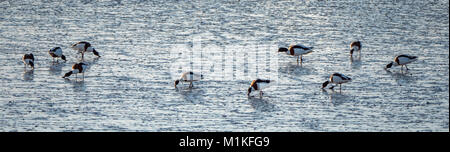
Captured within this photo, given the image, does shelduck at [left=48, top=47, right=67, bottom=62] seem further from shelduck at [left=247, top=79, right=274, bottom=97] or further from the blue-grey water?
shelduck at [left=247, top=79, right=274, bottom=97]

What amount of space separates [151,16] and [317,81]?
1178cm

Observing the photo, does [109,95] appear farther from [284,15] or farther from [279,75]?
[284,15]

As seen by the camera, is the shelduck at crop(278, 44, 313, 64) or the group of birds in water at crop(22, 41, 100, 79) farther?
the shelduck at crop(278, 44, 313, 64)

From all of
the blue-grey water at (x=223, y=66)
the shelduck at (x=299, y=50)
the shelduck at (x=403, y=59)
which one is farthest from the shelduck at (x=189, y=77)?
the shelduck at (x=403, y=59)

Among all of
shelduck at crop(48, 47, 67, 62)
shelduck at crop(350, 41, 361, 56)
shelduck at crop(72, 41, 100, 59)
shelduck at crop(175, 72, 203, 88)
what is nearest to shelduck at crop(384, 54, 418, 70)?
shelduck at crop(350, 41, 361, 56)

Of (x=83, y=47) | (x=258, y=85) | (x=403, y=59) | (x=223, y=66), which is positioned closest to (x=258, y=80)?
(x=258, y=85)

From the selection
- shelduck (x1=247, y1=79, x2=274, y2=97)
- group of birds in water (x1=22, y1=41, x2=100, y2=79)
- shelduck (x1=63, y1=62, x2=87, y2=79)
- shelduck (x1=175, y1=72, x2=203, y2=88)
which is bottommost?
shelduck (x1=247, y1=79, x2=274, y2=97)

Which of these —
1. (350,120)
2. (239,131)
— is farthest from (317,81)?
(239,131)

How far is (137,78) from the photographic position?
19250mm

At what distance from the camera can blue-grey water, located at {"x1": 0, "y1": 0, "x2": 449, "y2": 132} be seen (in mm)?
15828

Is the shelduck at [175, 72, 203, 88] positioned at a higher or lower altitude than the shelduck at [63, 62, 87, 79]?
lower

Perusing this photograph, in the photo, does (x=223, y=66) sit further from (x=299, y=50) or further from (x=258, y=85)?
(x=258, y=85)

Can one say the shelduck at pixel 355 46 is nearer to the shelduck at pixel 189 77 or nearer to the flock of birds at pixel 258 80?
the flock of birds at pixel 258 80

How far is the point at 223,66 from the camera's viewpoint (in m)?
20.6
